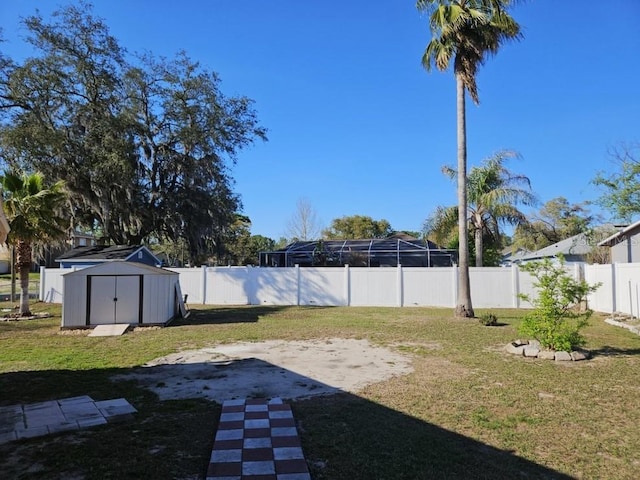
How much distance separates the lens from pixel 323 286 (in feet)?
64.8

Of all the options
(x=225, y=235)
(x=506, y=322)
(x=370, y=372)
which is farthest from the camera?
(x=225, y=235)

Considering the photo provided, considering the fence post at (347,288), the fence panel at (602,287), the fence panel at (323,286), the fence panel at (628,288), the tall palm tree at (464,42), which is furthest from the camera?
the fence panel at (323,286)

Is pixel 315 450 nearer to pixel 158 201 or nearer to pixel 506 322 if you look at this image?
pixel 506 322

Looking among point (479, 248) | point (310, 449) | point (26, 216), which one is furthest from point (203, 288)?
point (310, 449)

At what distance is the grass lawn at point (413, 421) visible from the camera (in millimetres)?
3773

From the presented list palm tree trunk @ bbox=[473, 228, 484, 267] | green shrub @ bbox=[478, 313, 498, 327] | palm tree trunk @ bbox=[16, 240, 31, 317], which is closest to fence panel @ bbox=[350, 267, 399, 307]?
palm tree trunk @ bbox=[473, 228, 484, 267]

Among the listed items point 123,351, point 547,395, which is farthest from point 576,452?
point 123,351

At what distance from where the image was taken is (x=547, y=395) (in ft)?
19.3

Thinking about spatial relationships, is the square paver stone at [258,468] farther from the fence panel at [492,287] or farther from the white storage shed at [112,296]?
the fence panel at [492,287]

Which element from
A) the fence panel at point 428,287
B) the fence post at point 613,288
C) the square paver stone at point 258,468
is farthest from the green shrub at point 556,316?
the fence panel at point 428,287

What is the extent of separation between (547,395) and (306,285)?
570 inches

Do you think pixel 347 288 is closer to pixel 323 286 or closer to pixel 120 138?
pixel 323 286

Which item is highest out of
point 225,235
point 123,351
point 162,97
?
point 162,97

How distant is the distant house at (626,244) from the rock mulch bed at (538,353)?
12.9 metres
